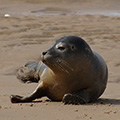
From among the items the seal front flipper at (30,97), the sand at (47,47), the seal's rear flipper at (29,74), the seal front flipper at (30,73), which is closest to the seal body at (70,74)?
the seal front flipper at (30,97)

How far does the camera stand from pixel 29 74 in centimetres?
700

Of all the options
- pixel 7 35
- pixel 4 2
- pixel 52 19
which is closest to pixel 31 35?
pixel 7 35

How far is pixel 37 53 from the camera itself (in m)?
9.34

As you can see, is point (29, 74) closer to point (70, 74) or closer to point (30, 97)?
point (30, 97)

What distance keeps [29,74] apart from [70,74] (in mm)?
2335

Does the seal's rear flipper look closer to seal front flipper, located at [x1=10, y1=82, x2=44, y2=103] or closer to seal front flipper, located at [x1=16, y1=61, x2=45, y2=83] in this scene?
seal front flipper, located at [x1=16, y1=61, x2=45, y2=83]

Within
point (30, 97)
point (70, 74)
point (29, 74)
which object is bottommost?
point (29, 74)

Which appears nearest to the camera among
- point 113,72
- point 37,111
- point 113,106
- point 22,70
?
point 37,111

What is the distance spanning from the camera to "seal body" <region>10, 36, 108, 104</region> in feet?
15.4

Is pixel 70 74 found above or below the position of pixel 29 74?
above

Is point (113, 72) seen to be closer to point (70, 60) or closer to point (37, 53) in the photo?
point (37, 53)

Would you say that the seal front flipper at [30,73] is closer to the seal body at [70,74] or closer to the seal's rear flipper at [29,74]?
the seal's rear flipper at [29,74]

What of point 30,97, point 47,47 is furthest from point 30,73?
point 47,47

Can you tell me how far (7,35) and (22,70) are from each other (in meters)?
4.50
